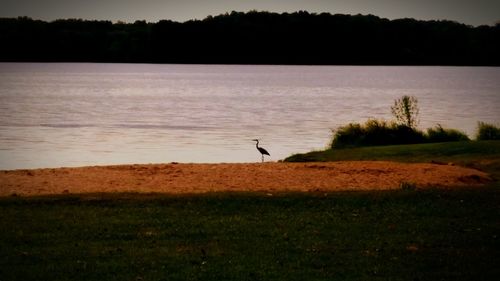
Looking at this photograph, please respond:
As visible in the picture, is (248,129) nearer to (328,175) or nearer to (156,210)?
(328,175)

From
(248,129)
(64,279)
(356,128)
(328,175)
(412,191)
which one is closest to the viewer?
(64,279)

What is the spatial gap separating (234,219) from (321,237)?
6.33 ft

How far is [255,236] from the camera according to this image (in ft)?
39.5

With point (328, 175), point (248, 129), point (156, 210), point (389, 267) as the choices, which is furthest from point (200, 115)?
point (389, 267)

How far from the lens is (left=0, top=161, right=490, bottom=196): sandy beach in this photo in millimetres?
17438

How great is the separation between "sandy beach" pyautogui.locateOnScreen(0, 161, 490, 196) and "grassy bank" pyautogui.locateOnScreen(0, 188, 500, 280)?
185 centimetres

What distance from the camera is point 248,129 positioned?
1829 inches

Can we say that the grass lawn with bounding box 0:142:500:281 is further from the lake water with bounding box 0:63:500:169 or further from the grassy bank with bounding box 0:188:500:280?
the lake water with bounding box 0:63:500:169

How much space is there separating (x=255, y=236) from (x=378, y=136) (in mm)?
17010

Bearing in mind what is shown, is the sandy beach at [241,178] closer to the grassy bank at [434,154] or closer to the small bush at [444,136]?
the grassy bank at [434,154]

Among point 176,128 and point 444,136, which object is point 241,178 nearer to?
point 444,136

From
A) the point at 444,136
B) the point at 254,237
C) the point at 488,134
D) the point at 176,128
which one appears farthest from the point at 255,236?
the point at 176,128

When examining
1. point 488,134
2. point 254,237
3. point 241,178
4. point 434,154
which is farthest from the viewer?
point 488,134

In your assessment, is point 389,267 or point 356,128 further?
point 356,128
